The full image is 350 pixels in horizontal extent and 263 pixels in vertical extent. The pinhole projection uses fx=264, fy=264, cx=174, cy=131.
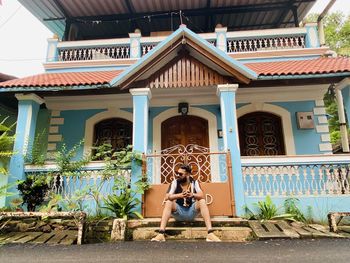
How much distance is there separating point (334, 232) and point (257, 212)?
132 cm

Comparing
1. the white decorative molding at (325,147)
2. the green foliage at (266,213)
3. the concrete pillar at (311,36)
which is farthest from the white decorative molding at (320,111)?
the green foliage at (266,213)

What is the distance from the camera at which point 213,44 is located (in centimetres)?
856

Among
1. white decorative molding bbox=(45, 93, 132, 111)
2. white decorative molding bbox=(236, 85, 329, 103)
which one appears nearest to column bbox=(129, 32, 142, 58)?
white decorative molding bbox=(45, 93, 132, 111)

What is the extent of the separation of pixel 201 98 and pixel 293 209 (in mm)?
3692

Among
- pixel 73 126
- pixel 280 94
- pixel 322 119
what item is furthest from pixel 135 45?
pixel 322 119

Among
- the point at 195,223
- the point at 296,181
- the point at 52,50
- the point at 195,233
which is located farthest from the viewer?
the point at 52,50

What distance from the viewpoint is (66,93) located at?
674 centimetres

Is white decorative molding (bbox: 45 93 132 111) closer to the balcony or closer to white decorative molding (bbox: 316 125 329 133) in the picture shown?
the balcony

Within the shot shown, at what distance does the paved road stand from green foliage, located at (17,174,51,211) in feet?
5.93

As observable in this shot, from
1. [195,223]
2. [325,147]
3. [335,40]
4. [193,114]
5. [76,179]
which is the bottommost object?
[195,223]

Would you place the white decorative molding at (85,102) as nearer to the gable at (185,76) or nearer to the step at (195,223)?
the gable at (185,76)

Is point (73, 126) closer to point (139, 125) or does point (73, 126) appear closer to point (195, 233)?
point (139, 125)

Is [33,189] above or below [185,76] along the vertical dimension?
below

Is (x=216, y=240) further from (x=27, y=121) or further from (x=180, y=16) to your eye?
(x=180, y=16)
